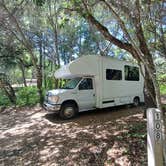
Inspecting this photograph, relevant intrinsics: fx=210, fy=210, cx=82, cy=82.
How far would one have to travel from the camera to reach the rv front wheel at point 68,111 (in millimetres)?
9117

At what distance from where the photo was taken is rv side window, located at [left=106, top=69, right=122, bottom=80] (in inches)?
405

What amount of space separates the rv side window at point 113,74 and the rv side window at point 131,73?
56 centimetres

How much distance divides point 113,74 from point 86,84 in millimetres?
1729

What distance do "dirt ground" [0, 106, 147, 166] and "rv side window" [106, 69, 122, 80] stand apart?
264 centimetres

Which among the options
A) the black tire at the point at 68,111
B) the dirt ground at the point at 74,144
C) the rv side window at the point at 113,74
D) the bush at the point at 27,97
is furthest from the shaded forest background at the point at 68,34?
the black tire at the point at 68,111

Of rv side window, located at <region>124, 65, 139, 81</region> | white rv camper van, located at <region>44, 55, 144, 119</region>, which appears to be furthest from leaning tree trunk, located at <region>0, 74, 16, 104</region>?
rv side window, located at <region>124, 65, 139, 81</region>

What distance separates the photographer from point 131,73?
38.2 ft

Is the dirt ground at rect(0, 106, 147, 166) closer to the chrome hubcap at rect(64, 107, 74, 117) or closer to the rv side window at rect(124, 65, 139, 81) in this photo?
the chrome hubcap at rect(64, 107, 74, 117)

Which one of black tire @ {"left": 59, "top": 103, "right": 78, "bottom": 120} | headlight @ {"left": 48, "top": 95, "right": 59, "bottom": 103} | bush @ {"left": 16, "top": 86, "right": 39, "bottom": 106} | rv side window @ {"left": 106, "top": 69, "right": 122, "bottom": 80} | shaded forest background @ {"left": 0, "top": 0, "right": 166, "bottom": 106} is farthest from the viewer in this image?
bush @ {"left": 16, "top": 86, "right": 39, "bottom": 106}

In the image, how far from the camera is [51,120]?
9.18 m

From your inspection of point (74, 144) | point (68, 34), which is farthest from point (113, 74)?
point (68, 34)

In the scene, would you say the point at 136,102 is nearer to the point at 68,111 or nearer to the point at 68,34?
the point at 68,111

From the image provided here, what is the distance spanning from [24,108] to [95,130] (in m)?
7.28

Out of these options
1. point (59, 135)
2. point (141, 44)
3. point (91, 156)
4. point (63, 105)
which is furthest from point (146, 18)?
point (63, 105)
